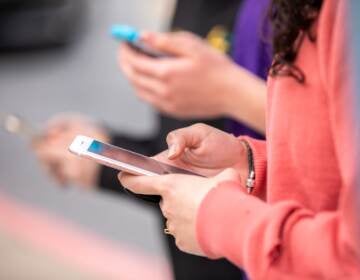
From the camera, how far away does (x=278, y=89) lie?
0.35 m

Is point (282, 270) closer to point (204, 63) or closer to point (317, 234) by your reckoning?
point (317, 234)

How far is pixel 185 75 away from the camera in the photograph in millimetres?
640

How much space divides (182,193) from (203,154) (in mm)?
25

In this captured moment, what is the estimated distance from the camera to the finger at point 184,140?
34cm

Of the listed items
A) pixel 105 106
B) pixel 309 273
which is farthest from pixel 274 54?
pixel 105 106

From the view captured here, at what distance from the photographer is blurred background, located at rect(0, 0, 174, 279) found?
48.2 inches

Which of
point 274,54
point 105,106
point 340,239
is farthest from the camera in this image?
point 105,106

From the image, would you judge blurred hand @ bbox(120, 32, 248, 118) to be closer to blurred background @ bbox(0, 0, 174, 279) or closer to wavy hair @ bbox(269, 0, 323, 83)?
wavy hair @ bbox(269, 0, 323, 83)

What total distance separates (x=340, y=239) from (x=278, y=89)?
9 cm

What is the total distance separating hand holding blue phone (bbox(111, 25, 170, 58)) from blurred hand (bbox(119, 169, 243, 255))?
33 cm

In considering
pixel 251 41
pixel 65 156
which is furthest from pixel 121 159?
pixel 65 156

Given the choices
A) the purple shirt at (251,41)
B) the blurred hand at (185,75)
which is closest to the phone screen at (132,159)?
the purple shirt at (251,41)

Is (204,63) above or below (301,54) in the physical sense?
below

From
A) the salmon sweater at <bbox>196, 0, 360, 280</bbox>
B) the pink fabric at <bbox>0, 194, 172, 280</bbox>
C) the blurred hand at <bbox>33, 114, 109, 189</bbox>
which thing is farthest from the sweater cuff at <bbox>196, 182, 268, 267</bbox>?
the pink fabric at <bbox>0, 194, 172, 280</bbox>
